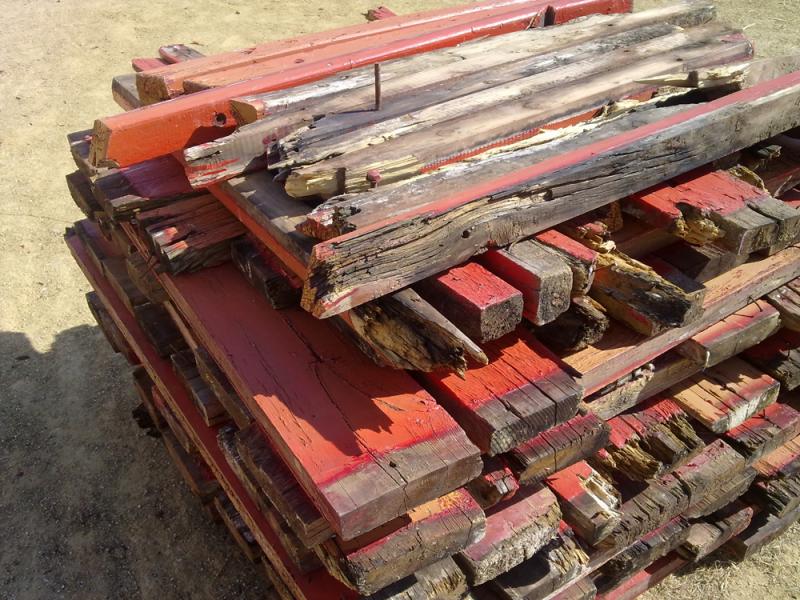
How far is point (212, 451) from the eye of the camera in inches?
123

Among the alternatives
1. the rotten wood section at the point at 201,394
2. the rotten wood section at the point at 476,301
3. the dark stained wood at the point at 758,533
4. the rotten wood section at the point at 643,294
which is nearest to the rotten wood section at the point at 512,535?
the rotten wood section at the point at 643,294

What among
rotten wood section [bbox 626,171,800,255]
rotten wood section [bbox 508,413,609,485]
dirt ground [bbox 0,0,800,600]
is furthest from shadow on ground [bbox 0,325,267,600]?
rotten wood section [bbox 626,171,800,255]

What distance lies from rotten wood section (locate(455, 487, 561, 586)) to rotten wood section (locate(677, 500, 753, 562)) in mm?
1375

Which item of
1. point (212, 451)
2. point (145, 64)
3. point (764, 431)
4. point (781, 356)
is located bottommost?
point (764, 431)

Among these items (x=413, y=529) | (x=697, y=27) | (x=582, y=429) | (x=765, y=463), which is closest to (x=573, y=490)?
(x=582, y=429)

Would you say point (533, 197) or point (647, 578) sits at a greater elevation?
point (533, 197)

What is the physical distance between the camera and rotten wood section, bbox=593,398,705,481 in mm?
2873

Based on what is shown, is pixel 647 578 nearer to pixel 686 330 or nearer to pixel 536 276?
pixel 686 330

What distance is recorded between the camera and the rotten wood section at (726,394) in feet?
10.0

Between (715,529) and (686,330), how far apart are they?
152 centimetres

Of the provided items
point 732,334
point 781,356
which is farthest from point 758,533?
point 732,334

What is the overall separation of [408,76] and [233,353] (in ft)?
4.32

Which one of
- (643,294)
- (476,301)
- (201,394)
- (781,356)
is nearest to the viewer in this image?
(476,301)

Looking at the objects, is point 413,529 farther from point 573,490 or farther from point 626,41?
point 626,41
